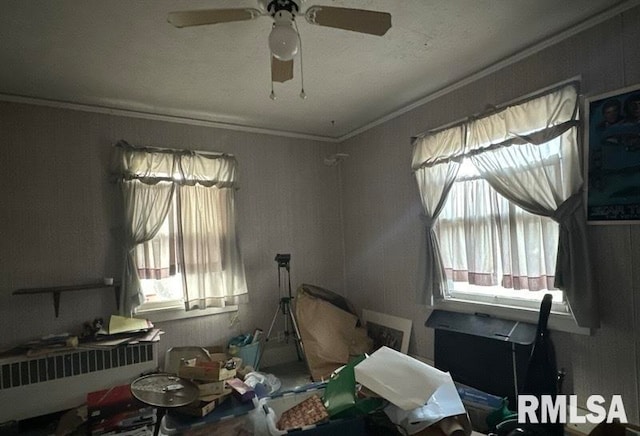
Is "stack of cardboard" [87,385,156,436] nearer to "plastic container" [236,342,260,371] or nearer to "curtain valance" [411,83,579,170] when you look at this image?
"plastic container" [236,342,260,371]

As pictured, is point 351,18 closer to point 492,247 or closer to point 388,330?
point 492,247

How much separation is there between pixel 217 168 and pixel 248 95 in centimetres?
86

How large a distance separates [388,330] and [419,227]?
1119 mm

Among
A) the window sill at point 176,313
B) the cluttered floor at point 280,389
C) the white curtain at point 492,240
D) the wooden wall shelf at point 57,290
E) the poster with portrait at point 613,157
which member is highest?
the poster with portrait at point 613,157

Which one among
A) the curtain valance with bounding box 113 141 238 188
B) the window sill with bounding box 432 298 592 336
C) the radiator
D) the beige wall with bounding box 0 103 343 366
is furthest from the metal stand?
the window sill with bounding box 432 298 592 336

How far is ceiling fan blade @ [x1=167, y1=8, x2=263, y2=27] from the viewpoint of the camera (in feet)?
4.60

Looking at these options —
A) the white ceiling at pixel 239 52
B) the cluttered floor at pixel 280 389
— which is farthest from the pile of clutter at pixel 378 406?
the white ceiling at pixel 239 52

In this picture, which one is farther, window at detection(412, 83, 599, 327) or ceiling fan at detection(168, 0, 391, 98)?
window at detection(412, 83, 599, 327)

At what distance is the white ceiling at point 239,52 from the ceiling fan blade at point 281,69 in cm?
25

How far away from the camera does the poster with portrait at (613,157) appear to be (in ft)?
5.90

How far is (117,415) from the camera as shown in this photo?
2.28 meters

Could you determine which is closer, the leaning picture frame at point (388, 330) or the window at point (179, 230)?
the window at point (179, 230)

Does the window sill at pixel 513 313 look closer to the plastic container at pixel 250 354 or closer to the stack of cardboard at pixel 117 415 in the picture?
the plastic container at pixel 250 354

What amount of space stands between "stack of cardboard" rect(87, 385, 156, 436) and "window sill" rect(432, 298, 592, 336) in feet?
7.94
